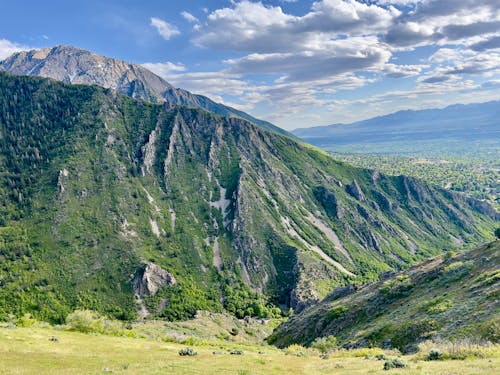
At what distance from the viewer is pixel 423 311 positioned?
69250 millimetres

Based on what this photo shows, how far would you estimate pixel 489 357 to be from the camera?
34.7 m

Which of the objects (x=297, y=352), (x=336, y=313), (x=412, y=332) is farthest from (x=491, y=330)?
(x=336, y=313)

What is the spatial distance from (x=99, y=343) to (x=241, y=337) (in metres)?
144

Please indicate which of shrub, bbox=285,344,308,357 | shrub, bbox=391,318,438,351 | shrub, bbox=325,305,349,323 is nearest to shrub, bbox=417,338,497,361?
shrub, bbox=391,318,438,351

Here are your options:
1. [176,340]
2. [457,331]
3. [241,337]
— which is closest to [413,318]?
[457,331]

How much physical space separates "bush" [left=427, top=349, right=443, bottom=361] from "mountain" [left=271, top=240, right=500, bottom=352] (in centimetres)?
1106

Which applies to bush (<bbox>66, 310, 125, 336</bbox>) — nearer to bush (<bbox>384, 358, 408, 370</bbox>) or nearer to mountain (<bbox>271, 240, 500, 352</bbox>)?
mountain (<bbox>271, 240, 500, 352</bbox>)

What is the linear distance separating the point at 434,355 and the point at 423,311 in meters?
34.1

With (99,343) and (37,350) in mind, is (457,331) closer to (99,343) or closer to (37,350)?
(99,343)

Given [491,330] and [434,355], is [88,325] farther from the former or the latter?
[491,330]

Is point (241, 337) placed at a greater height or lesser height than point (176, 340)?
lesser

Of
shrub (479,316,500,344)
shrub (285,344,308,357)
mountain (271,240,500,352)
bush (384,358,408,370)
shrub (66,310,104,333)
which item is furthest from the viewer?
shrub (66,310,104,333)

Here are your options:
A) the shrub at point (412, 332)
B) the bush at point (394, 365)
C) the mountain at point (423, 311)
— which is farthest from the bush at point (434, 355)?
the shrub at point (412, 332)

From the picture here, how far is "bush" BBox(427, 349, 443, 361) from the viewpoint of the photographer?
1513 inches
